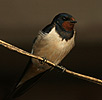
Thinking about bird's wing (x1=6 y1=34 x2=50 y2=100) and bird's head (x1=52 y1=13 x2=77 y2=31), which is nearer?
bird's head (x1=52 y1=13 x2=77 y2=31)

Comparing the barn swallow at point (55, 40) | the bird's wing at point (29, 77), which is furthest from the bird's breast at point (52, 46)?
the bird's wing at point (29, 77)

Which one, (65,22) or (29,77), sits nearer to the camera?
(65,22)

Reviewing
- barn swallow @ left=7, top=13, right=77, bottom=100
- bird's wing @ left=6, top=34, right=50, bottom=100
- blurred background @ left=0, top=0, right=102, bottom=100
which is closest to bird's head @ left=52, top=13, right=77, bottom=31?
barn swallow @ left=7, top=13, right=77, bottom=100

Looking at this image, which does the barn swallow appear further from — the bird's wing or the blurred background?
the blurred background

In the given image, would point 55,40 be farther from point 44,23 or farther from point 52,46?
point 44,23

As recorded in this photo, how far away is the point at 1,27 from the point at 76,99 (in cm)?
86

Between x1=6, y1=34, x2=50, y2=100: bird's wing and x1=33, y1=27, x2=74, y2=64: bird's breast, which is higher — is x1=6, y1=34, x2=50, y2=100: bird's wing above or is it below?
below

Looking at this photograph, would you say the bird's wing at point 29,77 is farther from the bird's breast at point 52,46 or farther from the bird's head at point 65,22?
the bird's head at point 65,22

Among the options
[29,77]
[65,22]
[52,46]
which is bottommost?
[29,77]

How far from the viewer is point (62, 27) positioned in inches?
64.4

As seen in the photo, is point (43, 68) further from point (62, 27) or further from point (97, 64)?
point (97, 64)

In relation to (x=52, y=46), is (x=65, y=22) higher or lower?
higher

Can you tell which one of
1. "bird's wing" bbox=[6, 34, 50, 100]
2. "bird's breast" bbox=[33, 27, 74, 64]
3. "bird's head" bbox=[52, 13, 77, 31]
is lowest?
"bird's wing" bbox=[6, 34, 50, 100]

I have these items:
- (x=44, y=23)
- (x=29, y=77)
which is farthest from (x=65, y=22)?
(x=29, y=77)
